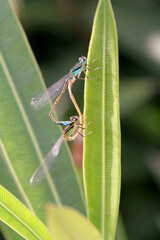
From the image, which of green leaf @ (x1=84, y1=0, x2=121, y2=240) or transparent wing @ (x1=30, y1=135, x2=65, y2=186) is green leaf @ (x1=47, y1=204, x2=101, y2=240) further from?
transparent wing @ (x1=30, y1=135, x2=65, y2=186)

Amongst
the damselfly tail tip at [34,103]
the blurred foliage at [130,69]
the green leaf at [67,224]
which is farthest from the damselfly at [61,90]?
the blurred foliage at [130,69]

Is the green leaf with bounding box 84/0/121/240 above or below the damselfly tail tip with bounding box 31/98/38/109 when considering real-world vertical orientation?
below

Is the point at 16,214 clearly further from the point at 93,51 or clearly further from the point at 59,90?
the point at 59,90

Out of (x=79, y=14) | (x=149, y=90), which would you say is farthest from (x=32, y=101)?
(x=79, y=14)

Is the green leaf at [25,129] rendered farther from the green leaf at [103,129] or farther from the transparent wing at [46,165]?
the green leaf at [103,129]

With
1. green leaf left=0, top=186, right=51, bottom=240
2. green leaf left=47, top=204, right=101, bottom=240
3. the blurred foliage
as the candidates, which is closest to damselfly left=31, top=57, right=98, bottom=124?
green leaf left=0, top=186, right=51, bottom=240

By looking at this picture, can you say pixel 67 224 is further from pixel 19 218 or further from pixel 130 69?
pixel 130 69

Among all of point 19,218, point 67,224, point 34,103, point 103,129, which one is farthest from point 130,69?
point 67,224

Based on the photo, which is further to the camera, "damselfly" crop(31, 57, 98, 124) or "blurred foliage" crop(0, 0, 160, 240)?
"blurred foliage" crop(0, 0, 160, 240)
